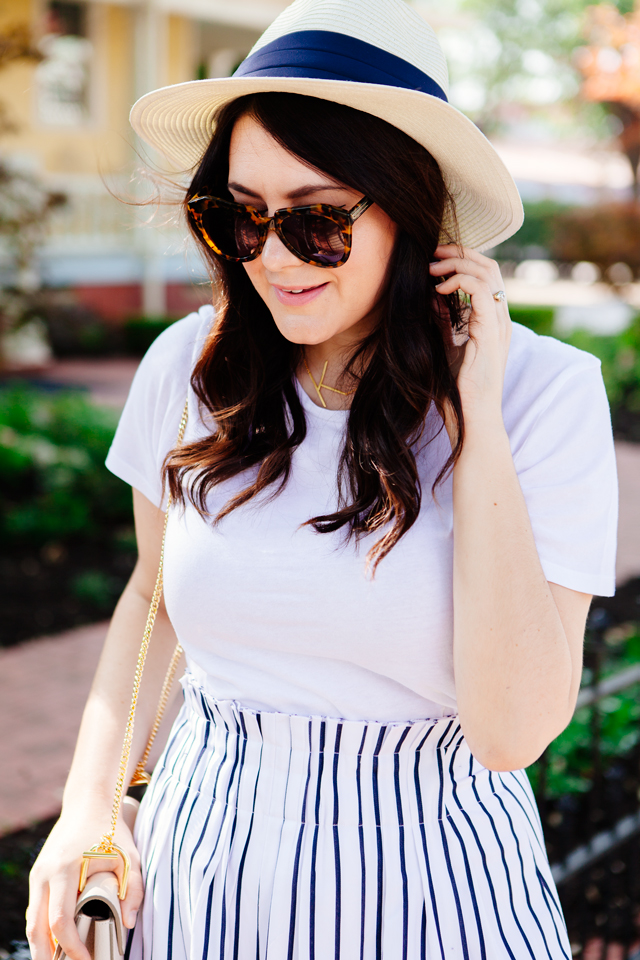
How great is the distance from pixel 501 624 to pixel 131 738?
690 mm

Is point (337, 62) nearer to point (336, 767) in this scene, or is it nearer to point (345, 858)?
point (336, 767)

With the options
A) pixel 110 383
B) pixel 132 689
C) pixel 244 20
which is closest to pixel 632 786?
pixel 132 689

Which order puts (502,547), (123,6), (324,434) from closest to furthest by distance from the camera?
1. (502,547)
2. (324,434)
3. (123,6)

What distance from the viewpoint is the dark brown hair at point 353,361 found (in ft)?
4.62

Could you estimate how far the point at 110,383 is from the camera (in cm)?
1118

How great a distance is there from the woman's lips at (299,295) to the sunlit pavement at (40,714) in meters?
2.49

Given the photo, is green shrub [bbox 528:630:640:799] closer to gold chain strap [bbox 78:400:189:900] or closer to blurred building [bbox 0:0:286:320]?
gold chain strap [bbox 78:400:189:900]

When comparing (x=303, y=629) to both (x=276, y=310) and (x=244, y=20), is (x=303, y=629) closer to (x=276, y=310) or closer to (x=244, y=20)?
(x=276, y=310)

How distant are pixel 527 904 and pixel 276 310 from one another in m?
1.03

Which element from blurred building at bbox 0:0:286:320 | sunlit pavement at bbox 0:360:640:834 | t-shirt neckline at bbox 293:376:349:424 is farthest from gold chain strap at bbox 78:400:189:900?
blurred building at bbox 0:0:286:320

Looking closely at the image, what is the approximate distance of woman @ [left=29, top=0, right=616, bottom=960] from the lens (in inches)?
53.5

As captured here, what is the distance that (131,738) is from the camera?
1595mm

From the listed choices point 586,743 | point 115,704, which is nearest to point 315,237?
point 115,704

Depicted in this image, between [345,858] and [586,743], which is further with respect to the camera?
[586,743]
